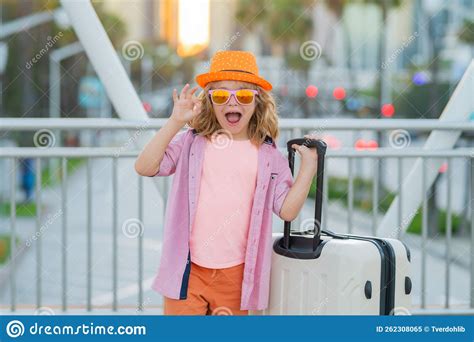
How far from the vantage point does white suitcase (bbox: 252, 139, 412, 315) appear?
119 inches

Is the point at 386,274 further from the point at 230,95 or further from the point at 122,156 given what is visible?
the point at 122,156

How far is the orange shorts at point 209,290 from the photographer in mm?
3055

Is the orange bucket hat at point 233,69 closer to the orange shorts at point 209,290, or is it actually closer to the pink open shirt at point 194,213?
the pink open shirt at point 194,213

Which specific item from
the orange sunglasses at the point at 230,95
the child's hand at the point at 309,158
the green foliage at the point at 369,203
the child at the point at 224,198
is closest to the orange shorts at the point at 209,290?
the child at the point at 224,198

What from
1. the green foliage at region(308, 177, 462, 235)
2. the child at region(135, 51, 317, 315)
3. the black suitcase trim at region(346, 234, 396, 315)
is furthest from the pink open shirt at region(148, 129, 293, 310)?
the green foliage at region(308, 177, 462, 235)

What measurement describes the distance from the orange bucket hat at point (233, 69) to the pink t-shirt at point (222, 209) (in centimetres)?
25

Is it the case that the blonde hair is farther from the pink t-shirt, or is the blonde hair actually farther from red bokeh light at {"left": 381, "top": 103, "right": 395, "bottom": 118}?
red bokeh light at {"left": 381, "top": 103, "right": 395, "bottom": 118}

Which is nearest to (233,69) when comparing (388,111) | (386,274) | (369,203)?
(386,274)

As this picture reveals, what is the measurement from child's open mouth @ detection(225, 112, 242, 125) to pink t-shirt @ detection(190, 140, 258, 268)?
12 cm

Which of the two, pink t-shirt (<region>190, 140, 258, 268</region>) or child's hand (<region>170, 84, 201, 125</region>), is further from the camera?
pink t-shirt (<region>190, 140, 258, 268</region>)

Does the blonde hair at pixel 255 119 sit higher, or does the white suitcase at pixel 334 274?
the blonde hair at pixel 255 119

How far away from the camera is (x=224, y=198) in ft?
9.94

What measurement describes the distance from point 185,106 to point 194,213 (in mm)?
353
